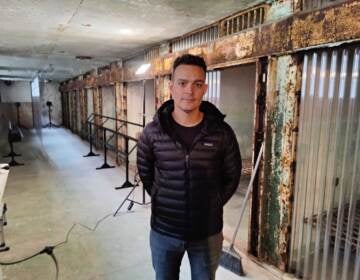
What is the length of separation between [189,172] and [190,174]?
0.01 meters

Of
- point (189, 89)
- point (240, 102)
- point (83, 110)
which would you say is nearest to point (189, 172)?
point (189, 89)

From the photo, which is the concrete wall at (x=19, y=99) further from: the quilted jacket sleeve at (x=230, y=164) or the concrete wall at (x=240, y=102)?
the quilted jacket sleeve at (x=230, y=164)

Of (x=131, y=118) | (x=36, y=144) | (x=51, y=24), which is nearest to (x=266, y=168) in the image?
(x=51, y=24)

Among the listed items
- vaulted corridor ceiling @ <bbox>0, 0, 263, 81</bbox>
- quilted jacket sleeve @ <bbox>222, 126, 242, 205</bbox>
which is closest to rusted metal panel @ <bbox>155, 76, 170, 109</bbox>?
vaulted corridor ceiling @ <bbox>0, 0, 263, 81</bbox>

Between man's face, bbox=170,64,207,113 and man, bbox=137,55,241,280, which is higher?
man's face, bbox=170,64,207,113

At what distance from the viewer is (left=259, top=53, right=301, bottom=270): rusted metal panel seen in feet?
6.70

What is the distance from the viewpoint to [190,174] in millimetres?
1375

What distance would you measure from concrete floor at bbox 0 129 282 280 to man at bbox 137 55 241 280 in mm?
1018

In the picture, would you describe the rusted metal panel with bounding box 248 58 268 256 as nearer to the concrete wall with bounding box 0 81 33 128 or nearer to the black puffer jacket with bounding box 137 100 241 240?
the black puffer jacket with bounding box 137 100 241 240

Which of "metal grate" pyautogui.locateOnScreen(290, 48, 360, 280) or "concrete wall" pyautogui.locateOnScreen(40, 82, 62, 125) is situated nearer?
"metal grate" pyautogui.locateOnScreen(290, 48, 360, 280)

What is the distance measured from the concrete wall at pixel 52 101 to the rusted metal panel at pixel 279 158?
44.2ft

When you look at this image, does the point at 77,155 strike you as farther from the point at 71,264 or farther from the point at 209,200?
the point at 209,200

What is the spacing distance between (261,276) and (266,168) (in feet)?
2.82

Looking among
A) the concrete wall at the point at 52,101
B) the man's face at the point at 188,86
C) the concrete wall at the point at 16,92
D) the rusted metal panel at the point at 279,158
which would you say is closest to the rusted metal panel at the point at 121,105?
the rusted metal panel at the point at 279,158
